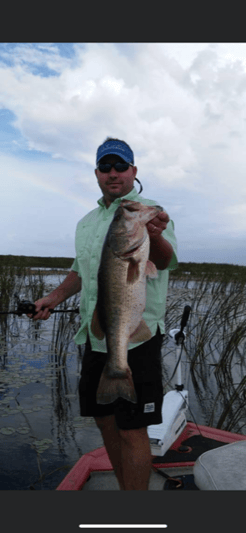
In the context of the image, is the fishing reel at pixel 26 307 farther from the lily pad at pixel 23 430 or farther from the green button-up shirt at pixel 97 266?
the lily pad at pixel 23 430

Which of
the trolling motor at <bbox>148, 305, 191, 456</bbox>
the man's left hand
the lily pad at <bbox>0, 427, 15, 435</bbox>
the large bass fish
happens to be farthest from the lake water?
the man's left hand

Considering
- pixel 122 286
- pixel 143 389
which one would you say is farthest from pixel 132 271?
pixel 143 389

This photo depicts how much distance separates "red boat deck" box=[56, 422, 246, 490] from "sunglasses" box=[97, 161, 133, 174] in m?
2.44

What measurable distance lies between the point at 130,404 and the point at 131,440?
23cm

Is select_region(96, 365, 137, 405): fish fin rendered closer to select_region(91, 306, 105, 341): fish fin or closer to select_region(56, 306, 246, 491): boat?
select_region(91, 306, 105, 341): fish fin

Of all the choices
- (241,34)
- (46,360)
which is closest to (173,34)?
(241,34)

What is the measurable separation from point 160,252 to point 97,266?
48 centimetres

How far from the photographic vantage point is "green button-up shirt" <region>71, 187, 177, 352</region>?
8.10 feet

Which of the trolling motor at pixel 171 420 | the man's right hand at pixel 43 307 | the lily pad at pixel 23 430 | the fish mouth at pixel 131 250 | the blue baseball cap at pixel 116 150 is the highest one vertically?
the blue baseball cap at pixel 116 150

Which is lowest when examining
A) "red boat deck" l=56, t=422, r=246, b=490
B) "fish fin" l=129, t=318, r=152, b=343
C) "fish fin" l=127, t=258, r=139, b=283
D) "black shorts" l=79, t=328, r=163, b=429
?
"red boat deck" l=56, t=422, r=246, b=490

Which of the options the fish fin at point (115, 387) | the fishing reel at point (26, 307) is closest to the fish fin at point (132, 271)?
the fish fin at point (115, 387)

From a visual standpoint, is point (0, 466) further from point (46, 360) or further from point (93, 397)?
point (46, 360)

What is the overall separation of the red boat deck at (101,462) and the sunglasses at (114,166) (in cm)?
244

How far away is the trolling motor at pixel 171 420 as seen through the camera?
370 centimetres
